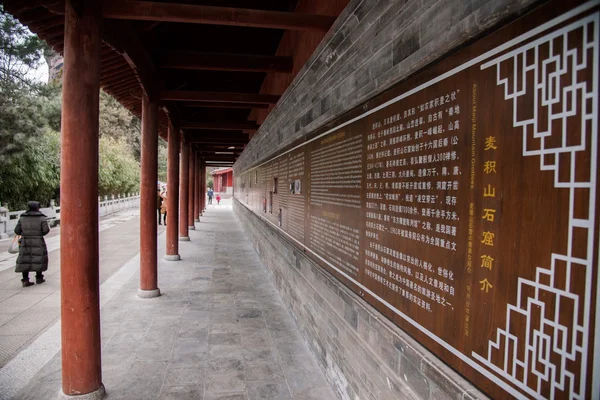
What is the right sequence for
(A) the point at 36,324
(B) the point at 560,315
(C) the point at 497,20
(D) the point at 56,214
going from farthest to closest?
(D) the point at 56,214 < (A) the point at 36,324 < (C) the point at 497,20 < (B) the point at 560,315

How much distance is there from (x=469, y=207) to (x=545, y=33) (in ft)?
2.03

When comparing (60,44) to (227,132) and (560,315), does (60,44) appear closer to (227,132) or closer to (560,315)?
(560,315)

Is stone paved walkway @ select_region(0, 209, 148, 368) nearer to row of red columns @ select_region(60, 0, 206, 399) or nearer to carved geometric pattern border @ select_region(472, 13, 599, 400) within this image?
row of red columns @ select_region(60, 0, 206, 399)

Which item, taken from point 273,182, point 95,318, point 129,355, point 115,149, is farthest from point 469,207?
point 115,149

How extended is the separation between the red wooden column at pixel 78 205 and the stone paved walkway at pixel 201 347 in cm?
37

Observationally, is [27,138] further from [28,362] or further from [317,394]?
[317,394]

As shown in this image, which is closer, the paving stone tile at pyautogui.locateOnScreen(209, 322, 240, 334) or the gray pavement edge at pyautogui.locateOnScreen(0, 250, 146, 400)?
the gray pavement edge at pyautogui.locateOnScreen(0, 250, 146, 400)

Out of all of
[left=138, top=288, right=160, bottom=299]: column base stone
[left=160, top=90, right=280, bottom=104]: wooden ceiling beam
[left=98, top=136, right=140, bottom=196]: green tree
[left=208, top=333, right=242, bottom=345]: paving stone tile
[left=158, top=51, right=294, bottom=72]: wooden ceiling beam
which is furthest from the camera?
[left=98, top=136, right=140, bottom=196]: green tree

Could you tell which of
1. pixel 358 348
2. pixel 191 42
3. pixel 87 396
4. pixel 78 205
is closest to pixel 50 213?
pixel 191 42

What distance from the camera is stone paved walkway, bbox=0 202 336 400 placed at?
3.36 m

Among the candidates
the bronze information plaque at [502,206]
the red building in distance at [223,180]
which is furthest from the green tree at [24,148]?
the red building in distance at [223,180]

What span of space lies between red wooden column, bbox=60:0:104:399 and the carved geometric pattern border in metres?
3.16

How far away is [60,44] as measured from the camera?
4223 millimetres

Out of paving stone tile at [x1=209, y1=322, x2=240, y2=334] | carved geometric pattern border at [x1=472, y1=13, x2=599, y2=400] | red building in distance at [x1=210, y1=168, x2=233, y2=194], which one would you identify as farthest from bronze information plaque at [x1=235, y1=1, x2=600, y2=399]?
red building in distance at [x1=210, y1=168, x2=233, y2=194]
